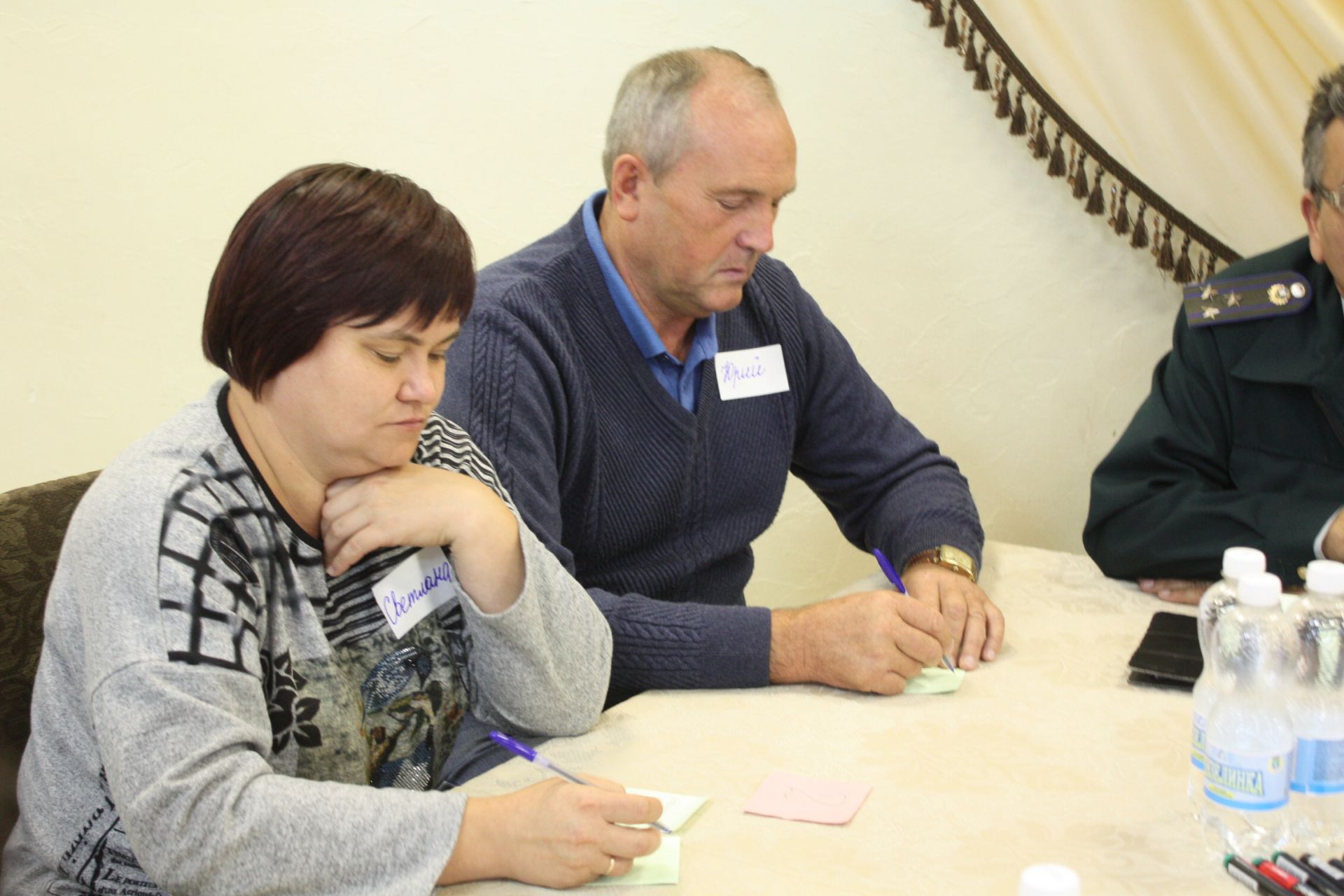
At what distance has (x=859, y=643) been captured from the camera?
142cm

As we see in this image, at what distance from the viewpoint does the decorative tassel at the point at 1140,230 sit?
260 centimetres

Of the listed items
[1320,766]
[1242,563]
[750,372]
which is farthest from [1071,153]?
[1320,766]

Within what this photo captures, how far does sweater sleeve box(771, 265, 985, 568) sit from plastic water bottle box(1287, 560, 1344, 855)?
0.80 metres

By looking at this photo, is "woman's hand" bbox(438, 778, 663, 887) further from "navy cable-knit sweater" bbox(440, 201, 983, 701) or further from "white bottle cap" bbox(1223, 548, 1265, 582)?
"white bottle cap" bbox(1223, 548, 1265, 582)

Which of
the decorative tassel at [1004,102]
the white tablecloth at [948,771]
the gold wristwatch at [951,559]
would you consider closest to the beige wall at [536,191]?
the decorative tassel at [1004,102]

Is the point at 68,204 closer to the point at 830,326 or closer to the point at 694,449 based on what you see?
the point at 694,449

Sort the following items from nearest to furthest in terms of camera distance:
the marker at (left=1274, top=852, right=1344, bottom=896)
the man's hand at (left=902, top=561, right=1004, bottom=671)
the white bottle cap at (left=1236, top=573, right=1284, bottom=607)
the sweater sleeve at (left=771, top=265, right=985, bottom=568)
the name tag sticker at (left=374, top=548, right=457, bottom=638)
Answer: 1. the marker at (left=1274, top=852, right=1344, bottom=896)
2. the white bottle cap at (left=1236, top=573, right=1284, bottom=607)
3. the name tag sticker at (left=374, top=548, right=457, bottom=638)
4. the man's hand at (left=902, top=561, right=1004, bottom=671)
5. the sweater sleeve at (left=771, top=265, right=985, bottom=568)

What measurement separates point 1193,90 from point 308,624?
6.98ft

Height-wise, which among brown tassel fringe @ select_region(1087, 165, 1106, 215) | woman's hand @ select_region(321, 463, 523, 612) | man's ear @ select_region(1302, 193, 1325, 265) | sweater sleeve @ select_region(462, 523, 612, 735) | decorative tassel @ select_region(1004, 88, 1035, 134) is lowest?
sweater sleeve @ select_region(462, 523, 612, 735)

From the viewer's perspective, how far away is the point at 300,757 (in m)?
1.15

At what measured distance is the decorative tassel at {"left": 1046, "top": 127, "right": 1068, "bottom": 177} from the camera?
101 inches

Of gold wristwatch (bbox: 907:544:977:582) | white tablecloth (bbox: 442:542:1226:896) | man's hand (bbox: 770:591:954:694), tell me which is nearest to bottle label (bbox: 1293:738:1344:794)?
white tablecloth (bbox: 442:542:1226:896)

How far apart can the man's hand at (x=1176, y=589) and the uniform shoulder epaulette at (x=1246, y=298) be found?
1.57 ft

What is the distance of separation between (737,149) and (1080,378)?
53.8 inches
